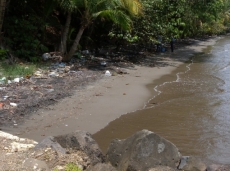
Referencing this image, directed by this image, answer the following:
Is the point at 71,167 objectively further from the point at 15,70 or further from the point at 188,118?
the point at 15,70

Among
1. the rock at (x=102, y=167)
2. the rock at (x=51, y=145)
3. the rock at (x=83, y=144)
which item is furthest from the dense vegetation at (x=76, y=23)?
the rock at (x=102, y=167)

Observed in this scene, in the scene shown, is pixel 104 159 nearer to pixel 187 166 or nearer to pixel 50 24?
pixel 187 166

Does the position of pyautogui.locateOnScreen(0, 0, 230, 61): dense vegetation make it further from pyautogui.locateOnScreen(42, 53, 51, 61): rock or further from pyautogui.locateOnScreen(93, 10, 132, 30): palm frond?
pyautogui.locateOnScreen(42, 53, 51, 61): rock

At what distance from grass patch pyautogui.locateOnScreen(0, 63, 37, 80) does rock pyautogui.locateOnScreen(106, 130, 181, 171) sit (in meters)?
6.35

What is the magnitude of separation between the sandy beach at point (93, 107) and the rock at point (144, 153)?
2.16 metres

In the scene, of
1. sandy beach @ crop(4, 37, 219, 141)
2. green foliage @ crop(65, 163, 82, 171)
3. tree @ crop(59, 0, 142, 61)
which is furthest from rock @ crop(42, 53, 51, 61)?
green foliage @ crop(65, 163, 82, 171)

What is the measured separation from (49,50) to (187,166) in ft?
35.8

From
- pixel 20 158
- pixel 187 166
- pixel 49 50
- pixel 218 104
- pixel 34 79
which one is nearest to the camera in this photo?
pixel 20 158

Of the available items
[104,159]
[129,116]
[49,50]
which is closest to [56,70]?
[49,50]

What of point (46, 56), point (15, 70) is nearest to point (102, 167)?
point (15, 70)

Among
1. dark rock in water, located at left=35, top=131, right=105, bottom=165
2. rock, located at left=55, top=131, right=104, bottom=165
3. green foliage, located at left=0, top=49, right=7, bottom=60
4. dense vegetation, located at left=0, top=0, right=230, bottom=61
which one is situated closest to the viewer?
dark rock in water, located at left=35, top=131, right=105, bottom=165

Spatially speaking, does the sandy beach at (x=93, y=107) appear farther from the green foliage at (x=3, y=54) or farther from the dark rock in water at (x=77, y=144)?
the green foliage at (x=3, y=54)

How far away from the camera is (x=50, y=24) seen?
52.6ft

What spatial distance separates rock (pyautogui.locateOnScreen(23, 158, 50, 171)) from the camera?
502 centimetres
